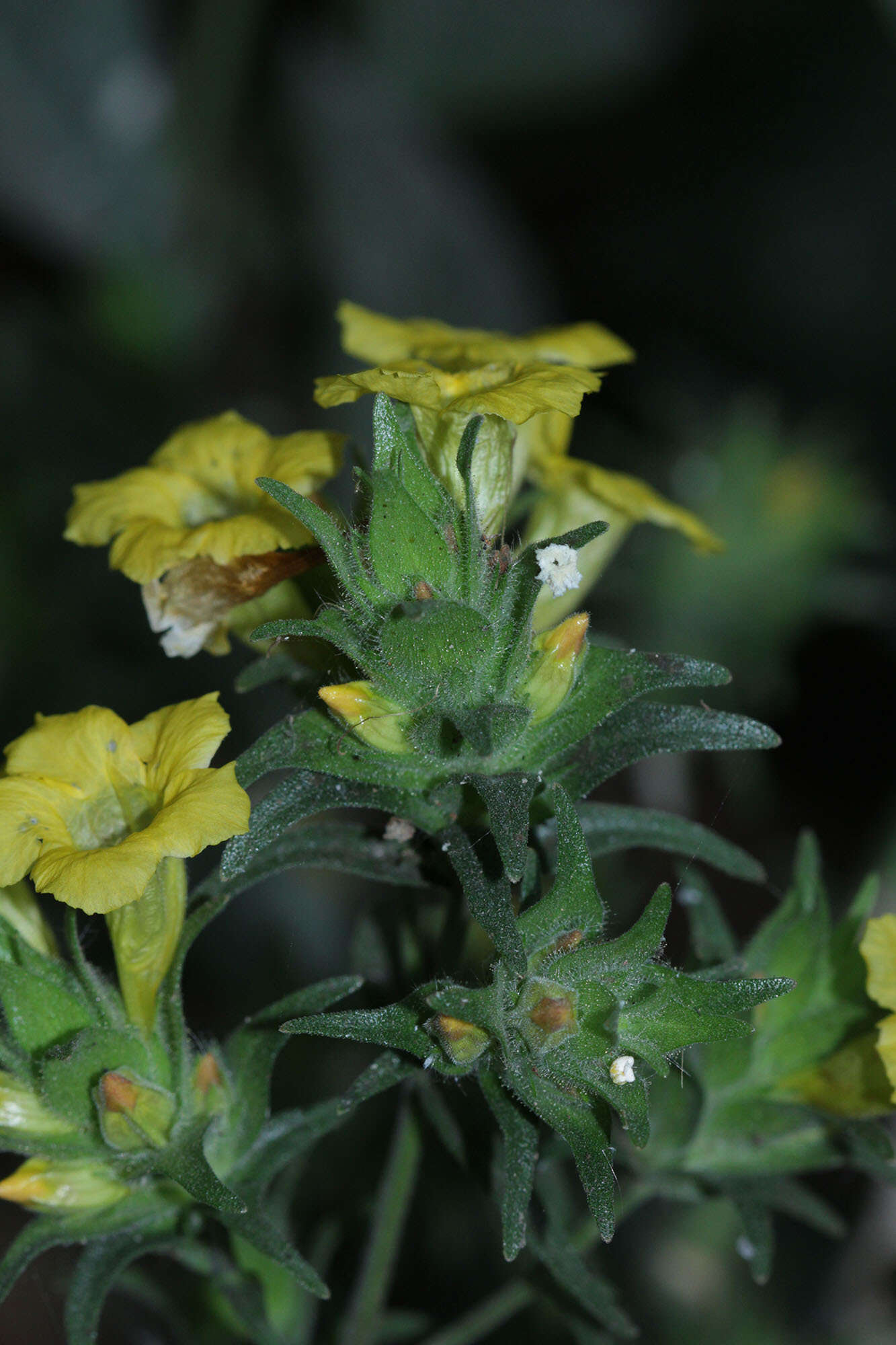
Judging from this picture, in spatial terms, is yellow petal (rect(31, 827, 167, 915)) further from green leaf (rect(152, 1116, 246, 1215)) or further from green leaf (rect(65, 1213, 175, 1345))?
green leaf (rect(65, 1213, 175, 1345))

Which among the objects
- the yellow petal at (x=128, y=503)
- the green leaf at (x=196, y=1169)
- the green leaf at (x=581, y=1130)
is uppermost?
the yellow petal at (x=128, y=503)

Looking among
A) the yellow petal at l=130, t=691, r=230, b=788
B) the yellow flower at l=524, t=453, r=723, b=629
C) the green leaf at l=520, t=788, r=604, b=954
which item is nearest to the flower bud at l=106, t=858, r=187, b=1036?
the yellow petal at l=130, t=691, r=230, b=788

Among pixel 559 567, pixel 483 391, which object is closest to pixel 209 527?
pixel 483 391

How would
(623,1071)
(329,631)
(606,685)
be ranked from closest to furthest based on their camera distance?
(623,1071)
(329,631)
(606,685)

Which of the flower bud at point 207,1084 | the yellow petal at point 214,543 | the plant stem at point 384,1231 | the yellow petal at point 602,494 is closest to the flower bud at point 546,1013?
the flower bud at point 207,1084

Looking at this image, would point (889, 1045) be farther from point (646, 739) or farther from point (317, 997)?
point (317, 997)

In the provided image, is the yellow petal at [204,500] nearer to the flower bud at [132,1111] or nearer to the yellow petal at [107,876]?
the yellow petal at [107,876]
